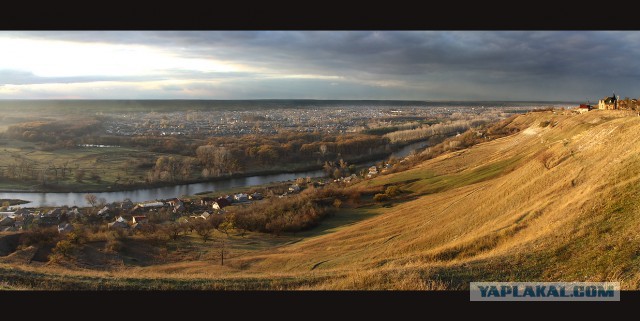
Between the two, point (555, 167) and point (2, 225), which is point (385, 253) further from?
point (2, 225)

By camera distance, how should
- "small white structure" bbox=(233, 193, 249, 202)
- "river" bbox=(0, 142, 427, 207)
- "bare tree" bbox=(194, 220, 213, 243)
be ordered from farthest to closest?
"small white structure" bbox=(233, 193, 249, 202) < "river" bbox=(0, 142, 427, 207) < "bare tree" bbox=(194, 220, 213, 243)

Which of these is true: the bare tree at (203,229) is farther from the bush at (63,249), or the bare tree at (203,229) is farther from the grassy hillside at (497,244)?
the bush at (63,249)

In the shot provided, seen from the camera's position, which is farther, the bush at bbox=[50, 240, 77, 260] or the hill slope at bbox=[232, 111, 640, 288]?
the bush at bbox=[50, 240, 77, 260]

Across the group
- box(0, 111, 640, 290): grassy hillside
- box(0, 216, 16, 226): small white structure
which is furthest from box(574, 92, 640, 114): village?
box(0, 216, 16, 226): small white structure

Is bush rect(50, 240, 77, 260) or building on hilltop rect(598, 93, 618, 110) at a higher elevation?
building on hilltop rect(598, 93, 618, 110)

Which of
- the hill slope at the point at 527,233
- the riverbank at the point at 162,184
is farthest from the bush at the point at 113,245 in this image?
the riverbank at the point at 162,184

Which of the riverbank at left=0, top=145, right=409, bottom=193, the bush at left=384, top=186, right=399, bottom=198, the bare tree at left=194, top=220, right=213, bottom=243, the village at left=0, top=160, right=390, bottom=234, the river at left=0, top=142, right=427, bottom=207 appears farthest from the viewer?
the riverbank at left=0, top=145, right=409, bottom=193

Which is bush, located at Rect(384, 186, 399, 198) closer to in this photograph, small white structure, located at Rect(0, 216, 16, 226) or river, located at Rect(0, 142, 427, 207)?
river, located at Rect(0, 142, 427, 207)
